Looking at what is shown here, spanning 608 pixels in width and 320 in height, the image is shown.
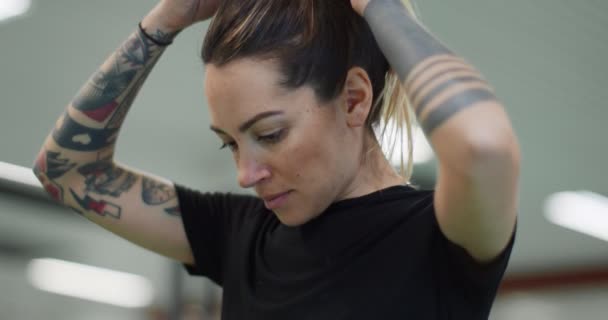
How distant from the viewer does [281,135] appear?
95cm

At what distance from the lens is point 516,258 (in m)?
4.87

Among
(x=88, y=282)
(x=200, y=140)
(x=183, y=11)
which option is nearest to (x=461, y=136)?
(x=183, y=11)

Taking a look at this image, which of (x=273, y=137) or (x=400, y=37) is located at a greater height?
(x=400, y=37)

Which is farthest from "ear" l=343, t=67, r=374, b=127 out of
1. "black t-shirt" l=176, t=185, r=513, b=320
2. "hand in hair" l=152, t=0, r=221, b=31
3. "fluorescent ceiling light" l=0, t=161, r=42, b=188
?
"fluorescent ceiling light" l=0, t=161, r=42, b=188

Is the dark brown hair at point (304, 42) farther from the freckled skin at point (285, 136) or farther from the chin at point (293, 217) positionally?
the chin at point (293, 217)

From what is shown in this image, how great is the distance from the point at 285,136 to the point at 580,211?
12.3 ft

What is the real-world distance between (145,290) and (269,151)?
4.60 meters

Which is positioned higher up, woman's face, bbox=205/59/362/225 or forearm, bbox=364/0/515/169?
forearm, bbox=364/0/515/169

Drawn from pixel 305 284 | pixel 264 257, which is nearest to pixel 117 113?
pixel 264 257

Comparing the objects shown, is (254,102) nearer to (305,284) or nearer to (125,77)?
(305,284)

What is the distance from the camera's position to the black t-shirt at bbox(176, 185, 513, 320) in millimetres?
907

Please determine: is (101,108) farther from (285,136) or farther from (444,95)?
(444,95)

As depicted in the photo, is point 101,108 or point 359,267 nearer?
point 359,267

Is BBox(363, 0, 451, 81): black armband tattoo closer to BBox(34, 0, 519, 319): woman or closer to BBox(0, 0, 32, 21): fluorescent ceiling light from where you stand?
BBox(34, 0, 519, 319): woman
